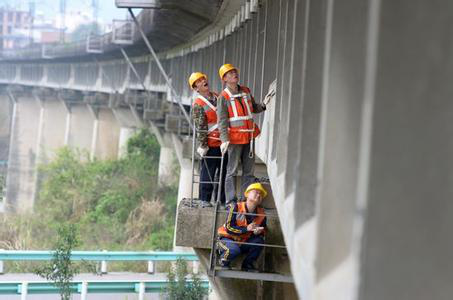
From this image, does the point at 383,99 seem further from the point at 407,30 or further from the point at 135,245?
the point at 135,245

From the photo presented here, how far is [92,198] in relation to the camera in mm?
49281

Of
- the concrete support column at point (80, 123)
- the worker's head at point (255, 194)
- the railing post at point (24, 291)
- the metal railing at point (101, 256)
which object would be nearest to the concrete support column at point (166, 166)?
the metal railing at point (101, 256)

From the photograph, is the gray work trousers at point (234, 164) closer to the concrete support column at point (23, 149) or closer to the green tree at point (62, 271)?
the green tree at point (62, 271)

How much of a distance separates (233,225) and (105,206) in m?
35.8

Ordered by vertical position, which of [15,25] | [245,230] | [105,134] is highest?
[15,25]

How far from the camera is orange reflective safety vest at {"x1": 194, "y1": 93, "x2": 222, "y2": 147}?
40.4 ft

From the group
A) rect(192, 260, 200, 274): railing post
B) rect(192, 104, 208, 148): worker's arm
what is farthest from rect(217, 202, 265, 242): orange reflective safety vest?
rect(192, 260, 200, 274): railing post

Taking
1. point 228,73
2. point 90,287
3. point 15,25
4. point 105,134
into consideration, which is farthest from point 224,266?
point 15,25

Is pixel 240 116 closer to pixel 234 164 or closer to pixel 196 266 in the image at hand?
pixel 234 164

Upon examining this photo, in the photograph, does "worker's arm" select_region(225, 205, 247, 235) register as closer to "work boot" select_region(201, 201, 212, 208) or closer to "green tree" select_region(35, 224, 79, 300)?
"work boot" select_region(201, 201, 212, 208)

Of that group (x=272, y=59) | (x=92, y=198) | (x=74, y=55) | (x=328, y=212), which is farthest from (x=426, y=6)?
(x=74, y=55)

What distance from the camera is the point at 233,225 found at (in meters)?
10.4

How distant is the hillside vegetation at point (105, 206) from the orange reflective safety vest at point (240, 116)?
21.5 meters

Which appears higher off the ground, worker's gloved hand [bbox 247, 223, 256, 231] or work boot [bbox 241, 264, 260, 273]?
worker's gloved hand [bbox 247, 223, 256, 231]
